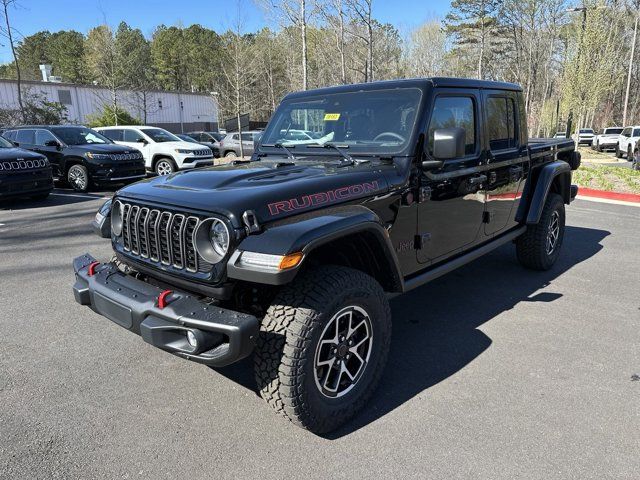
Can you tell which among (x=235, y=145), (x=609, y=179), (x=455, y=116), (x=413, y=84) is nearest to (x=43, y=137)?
(x=235, y=145)

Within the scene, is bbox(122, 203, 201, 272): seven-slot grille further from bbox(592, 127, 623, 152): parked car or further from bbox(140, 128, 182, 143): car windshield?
bbox(592, 127, 623, 152): parked car

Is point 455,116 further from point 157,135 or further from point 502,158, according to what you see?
point 157,135

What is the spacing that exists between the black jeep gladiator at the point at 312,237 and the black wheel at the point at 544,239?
1.16 m

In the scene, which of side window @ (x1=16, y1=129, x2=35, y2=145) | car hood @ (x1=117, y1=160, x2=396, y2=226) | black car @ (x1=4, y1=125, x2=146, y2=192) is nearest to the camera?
car hood @ (x1=117, y1=160, x2=396, y2=226)

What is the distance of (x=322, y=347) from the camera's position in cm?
263

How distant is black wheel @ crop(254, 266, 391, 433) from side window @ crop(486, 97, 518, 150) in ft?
7.24

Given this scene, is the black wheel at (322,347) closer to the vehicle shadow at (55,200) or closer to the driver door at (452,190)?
the driver door at (452,190)

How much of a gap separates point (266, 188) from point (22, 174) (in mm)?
8563

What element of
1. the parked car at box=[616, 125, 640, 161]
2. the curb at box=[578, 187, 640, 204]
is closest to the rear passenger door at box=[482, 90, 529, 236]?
the curb at box=[578, 187, 640, 204]

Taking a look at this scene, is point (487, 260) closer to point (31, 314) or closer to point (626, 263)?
point (626, 263)

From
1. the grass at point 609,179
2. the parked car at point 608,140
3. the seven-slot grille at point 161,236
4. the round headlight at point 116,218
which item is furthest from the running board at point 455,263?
the parked car at point 608,140

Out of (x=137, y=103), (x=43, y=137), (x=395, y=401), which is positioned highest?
(x=137, y=103)

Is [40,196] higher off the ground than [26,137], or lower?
lower

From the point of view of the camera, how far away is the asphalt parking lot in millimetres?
2416
